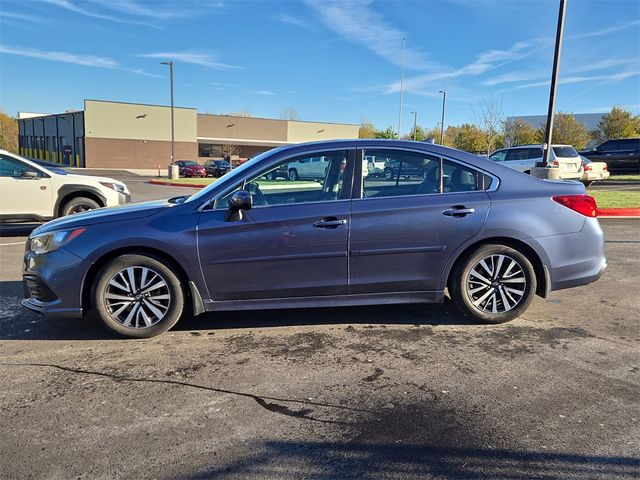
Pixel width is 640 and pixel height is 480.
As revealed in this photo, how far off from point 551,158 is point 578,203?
1390cm

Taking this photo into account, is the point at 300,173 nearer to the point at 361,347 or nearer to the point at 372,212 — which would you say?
the point at 372,212

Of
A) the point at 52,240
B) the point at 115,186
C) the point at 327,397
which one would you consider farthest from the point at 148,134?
the point at 327,397

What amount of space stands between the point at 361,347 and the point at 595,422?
175 cm

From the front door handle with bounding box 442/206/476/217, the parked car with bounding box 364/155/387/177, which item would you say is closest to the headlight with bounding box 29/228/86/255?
the parked car with bounding box 364/155/387/177

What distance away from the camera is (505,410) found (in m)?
3.15

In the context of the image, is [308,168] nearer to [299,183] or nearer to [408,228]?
[299,183]

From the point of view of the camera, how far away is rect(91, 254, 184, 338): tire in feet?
13.9

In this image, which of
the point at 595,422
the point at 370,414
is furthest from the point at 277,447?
the point at 595,422

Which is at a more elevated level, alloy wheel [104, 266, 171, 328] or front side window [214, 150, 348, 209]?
front side window [214, 150, 348, 209]

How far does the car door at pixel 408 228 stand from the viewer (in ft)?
14.3

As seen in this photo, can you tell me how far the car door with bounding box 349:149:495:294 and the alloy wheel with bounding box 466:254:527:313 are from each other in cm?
33

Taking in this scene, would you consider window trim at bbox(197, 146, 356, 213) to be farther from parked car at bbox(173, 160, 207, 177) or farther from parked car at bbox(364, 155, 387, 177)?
→ parked car at bbox(173, 160, 207, 177)

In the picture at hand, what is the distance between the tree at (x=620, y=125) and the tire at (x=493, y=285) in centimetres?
4660

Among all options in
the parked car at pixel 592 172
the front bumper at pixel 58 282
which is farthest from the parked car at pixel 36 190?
the parked car at pixel 592 172
